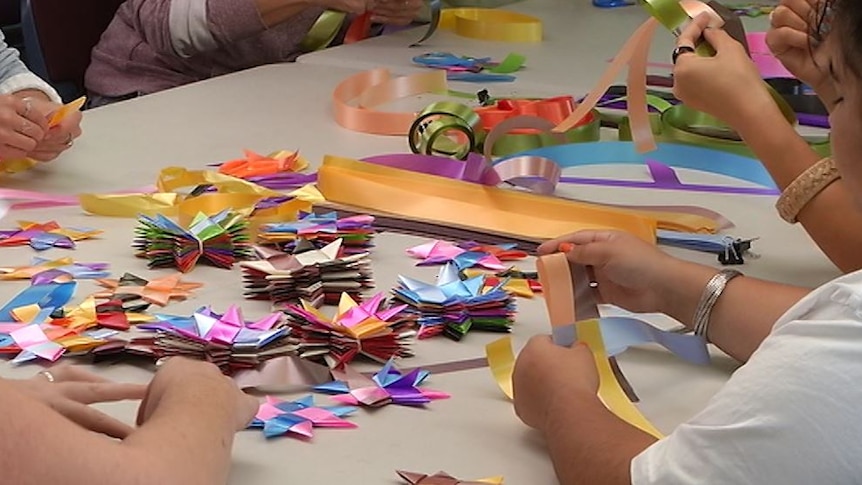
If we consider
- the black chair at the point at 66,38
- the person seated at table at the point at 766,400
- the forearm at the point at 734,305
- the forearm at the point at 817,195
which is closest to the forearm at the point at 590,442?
the person seated at table at the point at 766,400

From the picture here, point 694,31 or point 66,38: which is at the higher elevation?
point 694,31

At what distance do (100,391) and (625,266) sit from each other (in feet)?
1.45

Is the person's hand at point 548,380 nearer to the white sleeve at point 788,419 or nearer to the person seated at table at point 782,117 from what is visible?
the white sleeve at point 788,419

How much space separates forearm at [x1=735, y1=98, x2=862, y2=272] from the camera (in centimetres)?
113

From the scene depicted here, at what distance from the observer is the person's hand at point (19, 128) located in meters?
1.42

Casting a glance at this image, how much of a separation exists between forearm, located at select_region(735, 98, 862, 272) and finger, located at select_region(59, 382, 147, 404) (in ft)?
2.08

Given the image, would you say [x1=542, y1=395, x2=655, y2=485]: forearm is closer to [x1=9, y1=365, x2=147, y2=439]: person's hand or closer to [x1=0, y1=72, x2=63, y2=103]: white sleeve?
[x1=9, y1=365, x2=147, y2=439]: person's hand

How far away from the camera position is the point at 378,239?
124 centimetres

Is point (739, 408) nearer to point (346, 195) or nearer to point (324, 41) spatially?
point (346, 195)

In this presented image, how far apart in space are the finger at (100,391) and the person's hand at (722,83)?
0.66m

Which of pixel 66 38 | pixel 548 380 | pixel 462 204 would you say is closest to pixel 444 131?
pixel 462 204

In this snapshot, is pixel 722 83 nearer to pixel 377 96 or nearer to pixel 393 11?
pixel 377 96

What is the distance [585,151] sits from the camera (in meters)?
1.51

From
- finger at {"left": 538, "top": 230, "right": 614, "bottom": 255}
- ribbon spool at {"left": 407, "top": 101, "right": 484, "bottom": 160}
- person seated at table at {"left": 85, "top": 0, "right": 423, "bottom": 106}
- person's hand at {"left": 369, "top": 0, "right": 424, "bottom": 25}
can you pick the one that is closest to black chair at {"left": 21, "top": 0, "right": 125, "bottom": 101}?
person seated at table at {"left": 85, "top": 0, "right": 423, "bottom": 106}
